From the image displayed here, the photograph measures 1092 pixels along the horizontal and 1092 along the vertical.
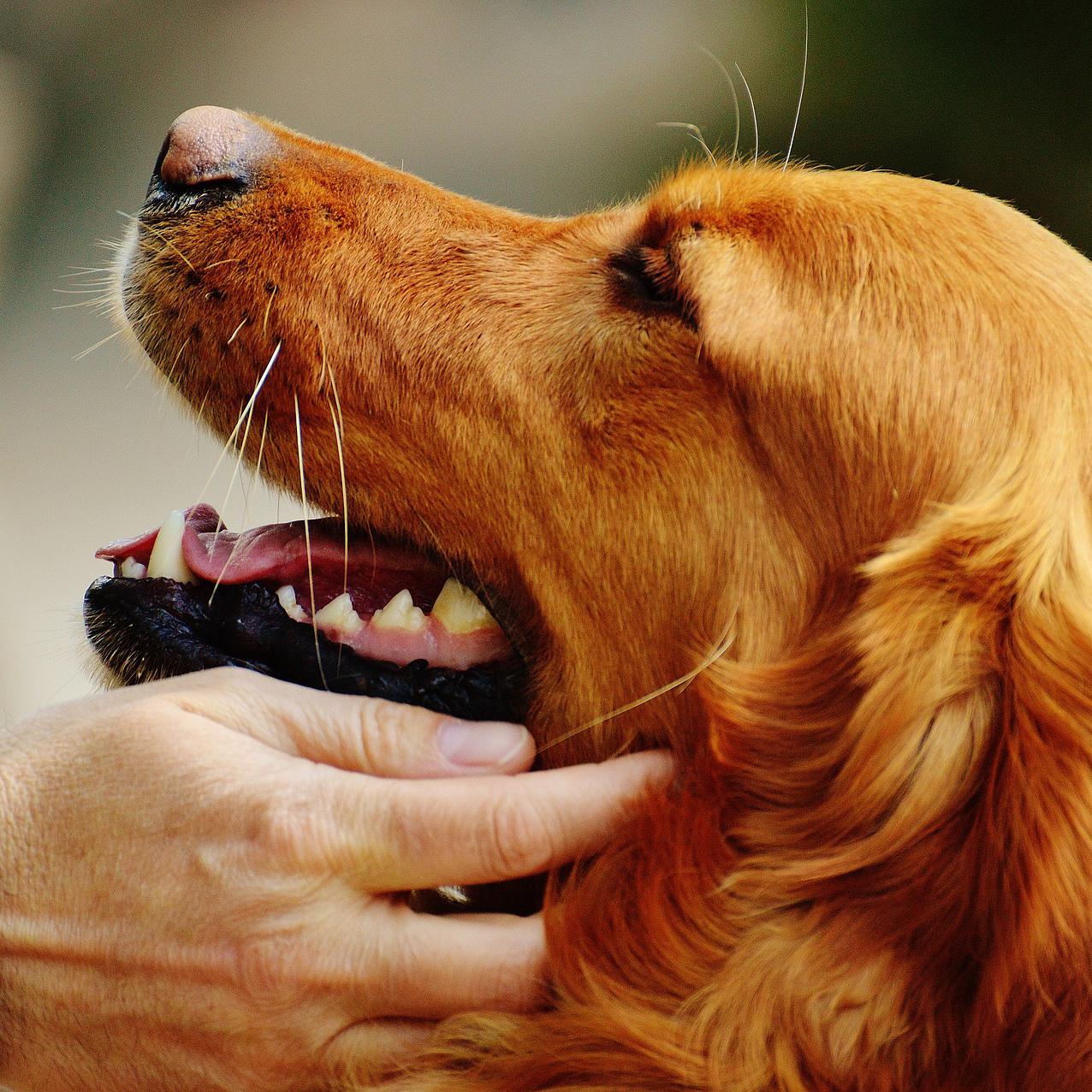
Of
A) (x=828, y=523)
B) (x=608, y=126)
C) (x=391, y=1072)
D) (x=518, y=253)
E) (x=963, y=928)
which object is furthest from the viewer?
(x=608, y=126)

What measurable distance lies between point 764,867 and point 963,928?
203mm

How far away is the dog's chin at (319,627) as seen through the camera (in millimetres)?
1387

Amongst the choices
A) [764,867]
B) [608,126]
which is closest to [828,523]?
[764,867]

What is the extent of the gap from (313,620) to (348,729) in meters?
0.22

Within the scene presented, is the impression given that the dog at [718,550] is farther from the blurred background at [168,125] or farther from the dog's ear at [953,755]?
the blurred background at [168,125]

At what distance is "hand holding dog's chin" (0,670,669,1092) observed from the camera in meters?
1.09

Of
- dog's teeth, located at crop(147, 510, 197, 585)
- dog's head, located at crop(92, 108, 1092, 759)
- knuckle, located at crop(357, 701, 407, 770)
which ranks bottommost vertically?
knuckle, located at crop(357, 701, 407, 770)

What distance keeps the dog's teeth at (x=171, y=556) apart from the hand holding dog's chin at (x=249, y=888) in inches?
12.0

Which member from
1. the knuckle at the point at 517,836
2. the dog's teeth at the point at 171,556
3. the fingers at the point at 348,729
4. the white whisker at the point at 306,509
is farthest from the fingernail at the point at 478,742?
the dog's teeth at the point at 171,556

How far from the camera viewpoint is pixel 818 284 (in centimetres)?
126

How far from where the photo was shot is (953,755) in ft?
3.56

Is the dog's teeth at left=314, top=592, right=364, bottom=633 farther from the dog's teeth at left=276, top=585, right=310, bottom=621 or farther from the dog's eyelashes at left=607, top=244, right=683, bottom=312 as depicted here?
the dog's eyelashes at left=607, top=244, right=683, bottom=312

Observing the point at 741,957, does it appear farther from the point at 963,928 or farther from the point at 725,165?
the point at 725,165

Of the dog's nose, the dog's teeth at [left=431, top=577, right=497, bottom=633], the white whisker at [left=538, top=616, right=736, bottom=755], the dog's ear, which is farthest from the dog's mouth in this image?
the dog's nose
